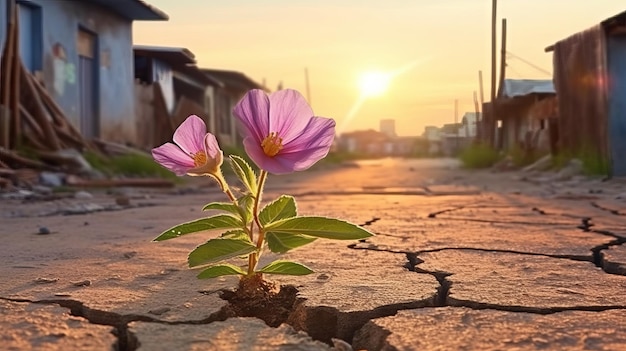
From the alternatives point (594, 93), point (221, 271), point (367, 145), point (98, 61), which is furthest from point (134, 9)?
point (367, 145)

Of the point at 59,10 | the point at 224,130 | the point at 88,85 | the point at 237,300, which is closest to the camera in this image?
the point at 237,300

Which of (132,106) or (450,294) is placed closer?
(450,294)

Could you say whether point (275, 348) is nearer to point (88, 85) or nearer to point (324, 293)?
point (324, 293)

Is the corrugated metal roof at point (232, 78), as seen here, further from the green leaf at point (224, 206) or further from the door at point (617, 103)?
the green leaf at point (224, 206)

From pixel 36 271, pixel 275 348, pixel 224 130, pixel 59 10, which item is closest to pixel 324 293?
pixel 275 348

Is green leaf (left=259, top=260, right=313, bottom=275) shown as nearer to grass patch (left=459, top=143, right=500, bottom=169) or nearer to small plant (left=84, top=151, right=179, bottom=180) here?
small plant (left=84, top=151, right=179, bottom=180)

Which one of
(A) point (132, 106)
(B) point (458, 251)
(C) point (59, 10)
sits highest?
(C) point (59, 10)

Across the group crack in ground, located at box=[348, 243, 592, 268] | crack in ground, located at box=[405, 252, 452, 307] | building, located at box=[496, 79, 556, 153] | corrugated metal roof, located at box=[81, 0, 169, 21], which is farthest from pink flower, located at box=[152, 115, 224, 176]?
building, located at box=[496, 79, 556, 153]
